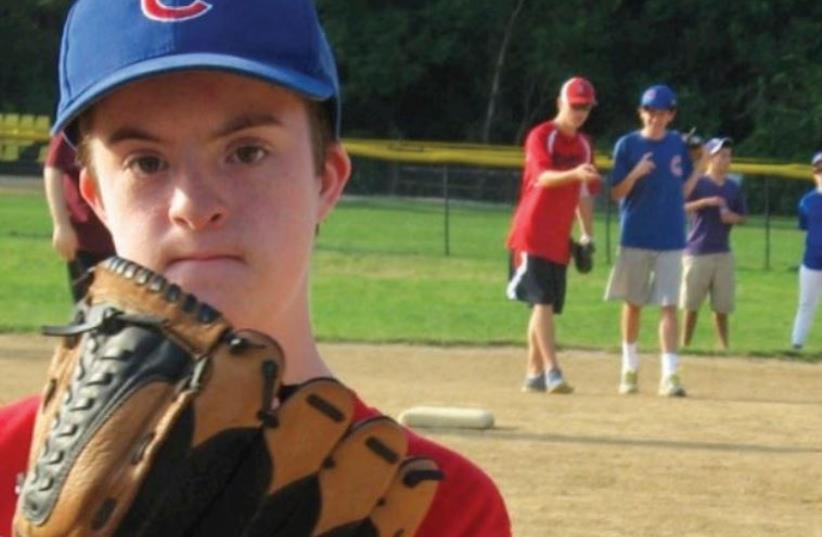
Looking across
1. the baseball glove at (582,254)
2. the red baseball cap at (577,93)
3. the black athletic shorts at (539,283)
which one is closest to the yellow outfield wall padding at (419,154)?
the baseball glove at (582,254)

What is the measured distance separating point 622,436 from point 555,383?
1.87 meters

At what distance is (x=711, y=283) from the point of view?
1661cm

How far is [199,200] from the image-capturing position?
2008mm

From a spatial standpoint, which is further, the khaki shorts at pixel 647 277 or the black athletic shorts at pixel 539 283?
the khaki shorts at pixel 647 277

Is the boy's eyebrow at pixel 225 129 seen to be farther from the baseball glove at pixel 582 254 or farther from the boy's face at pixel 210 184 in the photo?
the baseball glove at pixel 582 254

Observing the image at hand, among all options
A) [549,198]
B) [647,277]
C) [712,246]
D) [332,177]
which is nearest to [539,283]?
[549,198]

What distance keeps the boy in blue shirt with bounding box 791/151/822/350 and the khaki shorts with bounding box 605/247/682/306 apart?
12.3ft

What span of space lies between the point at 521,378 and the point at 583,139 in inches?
79.7

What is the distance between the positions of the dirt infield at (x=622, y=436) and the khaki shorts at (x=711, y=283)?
1631 millimetres

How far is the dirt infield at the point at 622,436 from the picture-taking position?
8398mm

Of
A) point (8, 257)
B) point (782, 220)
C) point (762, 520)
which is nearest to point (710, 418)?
point (762, 520)

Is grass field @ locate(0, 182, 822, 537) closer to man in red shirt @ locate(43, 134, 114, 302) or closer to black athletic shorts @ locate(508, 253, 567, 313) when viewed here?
black athletic shorts @ locate(508, 253, 567, 313)

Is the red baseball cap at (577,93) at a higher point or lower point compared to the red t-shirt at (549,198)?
higher

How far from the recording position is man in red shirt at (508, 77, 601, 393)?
12.0 metres
